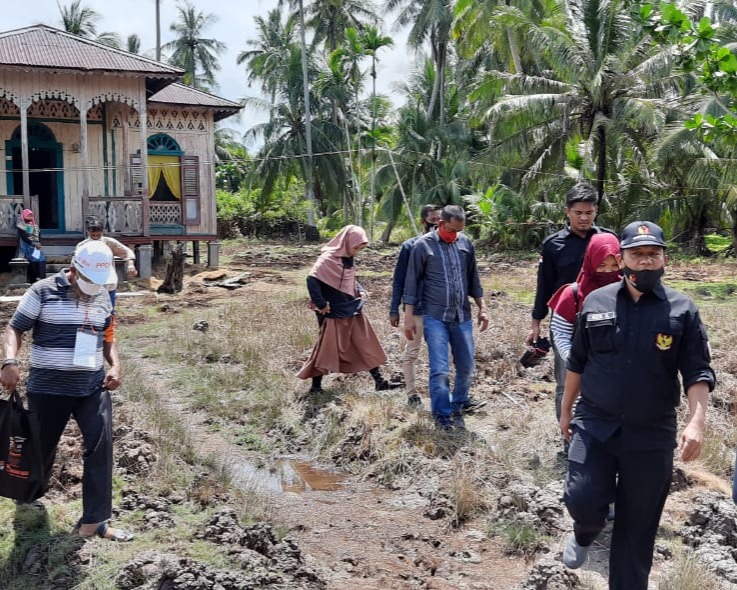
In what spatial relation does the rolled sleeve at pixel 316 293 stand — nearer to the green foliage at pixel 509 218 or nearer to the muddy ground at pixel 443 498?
the muddy ground at pixel 443 498

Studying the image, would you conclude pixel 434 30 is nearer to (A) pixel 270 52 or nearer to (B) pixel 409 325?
(A) pixel 270 52

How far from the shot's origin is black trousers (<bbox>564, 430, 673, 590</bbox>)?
139 inches

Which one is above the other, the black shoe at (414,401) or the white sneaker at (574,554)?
the white sneaker at (574,554)

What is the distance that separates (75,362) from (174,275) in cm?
1287

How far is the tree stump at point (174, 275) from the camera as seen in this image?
17.0m

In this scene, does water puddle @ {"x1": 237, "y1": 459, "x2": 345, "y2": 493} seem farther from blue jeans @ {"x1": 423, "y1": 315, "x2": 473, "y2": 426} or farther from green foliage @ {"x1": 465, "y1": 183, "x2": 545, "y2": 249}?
green foliage @ {"x1": 465, "y1": 183, "x2": 545, "y2": 249}

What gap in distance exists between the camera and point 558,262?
569cm

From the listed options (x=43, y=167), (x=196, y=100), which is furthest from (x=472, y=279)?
(x=196, y=100)

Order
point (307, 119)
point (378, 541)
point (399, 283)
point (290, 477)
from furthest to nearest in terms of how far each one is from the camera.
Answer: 1. point (307, 119)
2. point (399, 283)
3. point (290, 477)
4. point (378, 541)

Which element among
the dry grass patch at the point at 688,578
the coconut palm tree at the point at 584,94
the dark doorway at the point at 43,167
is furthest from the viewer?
the coconut palm tree at the point at 584,94

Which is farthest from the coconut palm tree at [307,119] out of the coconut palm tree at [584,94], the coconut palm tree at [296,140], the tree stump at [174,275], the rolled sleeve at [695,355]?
the rolled sleeve at [695,355]

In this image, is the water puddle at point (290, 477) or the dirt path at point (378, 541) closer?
the dirt path at point (378, 541)

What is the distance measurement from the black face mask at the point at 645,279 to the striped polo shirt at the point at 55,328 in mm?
2714

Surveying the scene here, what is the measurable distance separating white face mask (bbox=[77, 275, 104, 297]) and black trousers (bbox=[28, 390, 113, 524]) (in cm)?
55
